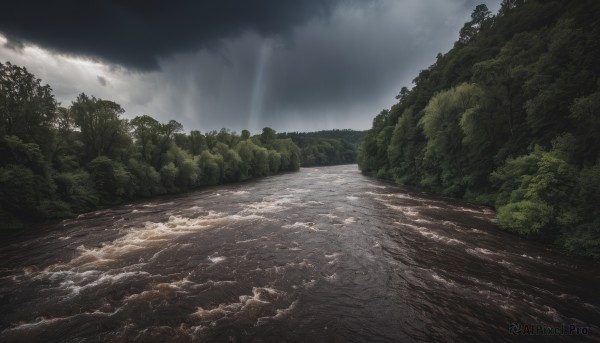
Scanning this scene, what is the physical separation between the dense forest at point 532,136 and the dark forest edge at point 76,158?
44170 millimetres

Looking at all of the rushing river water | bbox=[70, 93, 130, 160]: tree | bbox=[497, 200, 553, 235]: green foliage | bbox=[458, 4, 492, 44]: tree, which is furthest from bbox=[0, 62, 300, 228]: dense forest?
bbox=[458, 4, 492, 44]: tree

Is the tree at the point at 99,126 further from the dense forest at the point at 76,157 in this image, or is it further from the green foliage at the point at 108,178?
the green foliage at the point at 108,178

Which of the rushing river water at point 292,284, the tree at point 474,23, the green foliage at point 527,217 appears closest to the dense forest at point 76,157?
the rushing river water at point 292,284

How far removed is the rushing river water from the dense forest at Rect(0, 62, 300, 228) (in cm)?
585

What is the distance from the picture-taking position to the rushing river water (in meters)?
9.12

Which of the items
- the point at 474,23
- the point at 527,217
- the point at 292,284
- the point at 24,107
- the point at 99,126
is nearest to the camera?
the point at 292,284

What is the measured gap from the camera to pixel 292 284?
12320 mm

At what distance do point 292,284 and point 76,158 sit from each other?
1567 inches

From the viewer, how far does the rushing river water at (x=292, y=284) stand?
9117 mm

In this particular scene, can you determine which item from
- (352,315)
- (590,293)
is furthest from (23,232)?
(590,293)

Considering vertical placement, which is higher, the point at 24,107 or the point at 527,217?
the point at 24,107

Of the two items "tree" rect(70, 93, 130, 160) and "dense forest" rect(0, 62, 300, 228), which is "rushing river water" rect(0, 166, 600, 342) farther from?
"tree" rect(70, 93, 130, 160)

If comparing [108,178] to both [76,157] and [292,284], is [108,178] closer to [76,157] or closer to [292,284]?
[76,157]

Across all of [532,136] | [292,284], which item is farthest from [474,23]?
[292,284]
